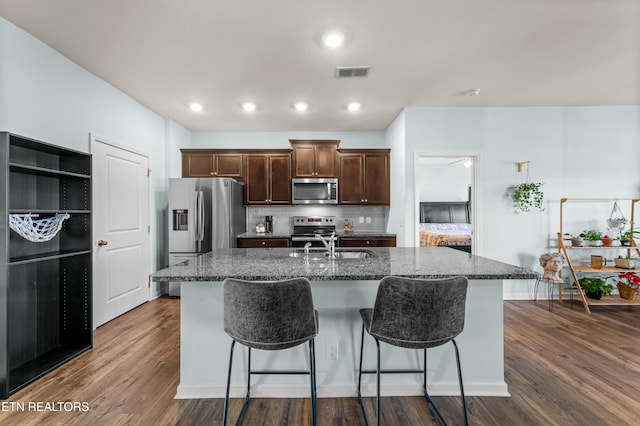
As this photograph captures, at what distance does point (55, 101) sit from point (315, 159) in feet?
10.2

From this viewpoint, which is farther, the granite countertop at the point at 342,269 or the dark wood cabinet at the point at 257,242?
the dark wood cabinet at the point at 257,242

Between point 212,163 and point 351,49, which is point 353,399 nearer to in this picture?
point 351,49

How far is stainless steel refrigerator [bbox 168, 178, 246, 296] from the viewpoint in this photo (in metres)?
4.10

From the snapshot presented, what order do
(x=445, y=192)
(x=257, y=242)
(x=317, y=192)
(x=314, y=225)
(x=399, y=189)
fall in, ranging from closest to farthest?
1. (x=399, y=189)
2. (x=257, y=242)
3. (x=317, y=192)
4. (x=314, y=225)
5. (x=445, y=192)

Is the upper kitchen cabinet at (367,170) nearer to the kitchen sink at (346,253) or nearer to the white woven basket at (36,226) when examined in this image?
the kitchen sink at (346,253)

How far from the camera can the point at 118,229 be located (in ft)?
11.3

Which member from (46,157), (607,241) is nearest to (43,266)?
(46,157)

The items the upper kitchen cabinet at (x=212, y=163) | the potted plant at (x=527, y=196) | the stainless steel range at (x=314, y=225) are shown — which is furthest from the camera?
the stainless steel range at (x=314, y=225)

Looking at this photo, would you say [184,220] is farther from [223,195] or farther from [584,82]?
[584,82]

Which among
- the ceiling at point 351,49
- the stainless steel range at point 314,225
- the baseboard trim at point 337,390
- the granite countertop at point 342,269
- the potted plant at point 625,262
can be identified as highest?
the ceiling at point 351,49

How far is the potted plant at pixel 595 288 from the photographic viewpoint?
3754 mm

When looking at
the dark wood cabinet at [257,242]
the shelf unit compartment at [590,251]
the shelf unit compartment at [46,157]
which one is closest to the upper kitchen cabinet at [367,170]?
the dark wood cabinet at [257,242]

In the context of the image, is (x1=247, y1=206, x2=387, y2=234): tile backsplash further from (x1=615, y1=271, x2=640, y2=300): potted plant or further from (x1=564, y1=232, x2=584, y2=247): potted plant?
(x1=615, y1=271, x2=640, y2=300): potted plant

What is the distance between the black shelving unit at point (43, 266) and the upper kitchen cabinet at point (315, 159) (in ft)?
9.13
